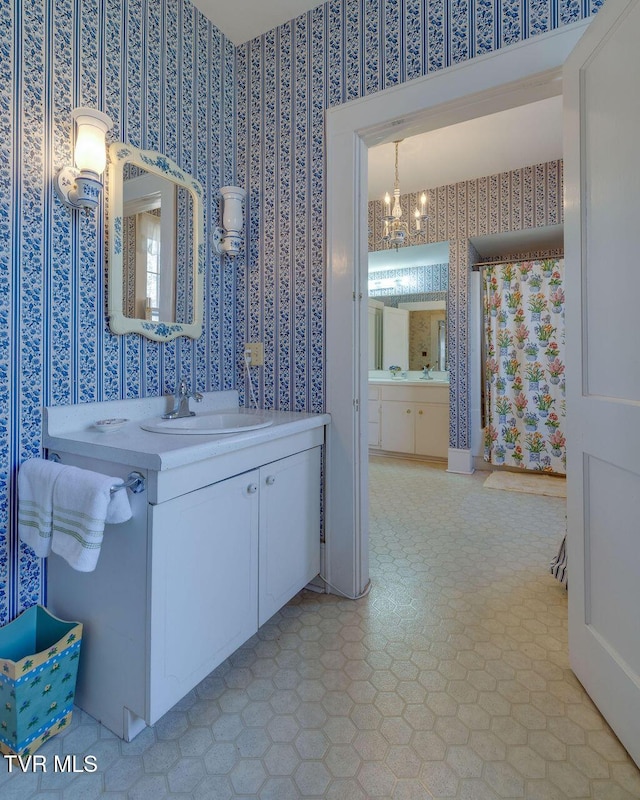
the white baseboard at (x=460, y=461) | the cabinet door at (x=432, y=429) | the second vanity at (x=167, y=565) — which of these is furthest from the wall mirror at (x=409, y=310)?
the second vanity at (x=167, y=565)

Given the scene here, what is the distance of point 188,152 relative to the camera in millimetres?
1877

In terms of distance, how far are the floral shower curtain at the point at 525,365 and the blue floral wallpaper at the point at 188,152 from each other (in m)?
2.66

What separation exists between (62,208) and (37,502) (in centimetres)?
96

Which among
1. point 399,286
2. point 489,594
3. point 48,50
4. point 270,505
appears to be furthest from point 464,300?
point 48,50

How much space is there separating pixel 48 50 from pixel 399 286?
395cm

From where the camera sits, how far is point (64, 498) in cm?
111

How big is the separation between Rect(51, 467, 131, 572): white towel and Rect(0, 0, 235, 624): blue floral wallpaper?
331mm

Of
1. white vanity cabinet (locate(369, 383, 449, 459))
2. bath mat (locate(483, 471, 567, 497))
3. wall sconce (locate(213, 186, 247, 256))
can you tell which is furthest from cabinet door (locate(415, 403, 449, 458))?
wall sconce (locate(213, 186, 247, 256))

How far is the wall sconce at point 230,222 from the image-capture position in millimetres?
1976

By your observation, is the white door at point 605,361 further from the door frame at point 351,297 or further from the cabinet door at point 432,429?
the cabinet door at point 432,429

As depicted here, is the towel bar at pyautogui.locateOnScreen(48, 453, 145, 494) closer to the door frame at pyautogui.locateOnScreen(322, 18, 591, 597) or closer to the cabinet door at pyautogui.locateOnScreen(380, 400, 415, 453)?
the door frame at pyautogui.locateOnScreen(322, 18, 591, 597)

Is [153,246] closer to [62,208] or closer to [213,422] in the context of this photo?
[62,208]

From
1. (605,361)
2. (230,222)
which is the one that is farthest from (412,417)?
(605,361)

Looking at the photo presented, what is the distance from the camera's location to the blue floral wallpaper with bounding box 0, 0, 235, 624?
1298mm
